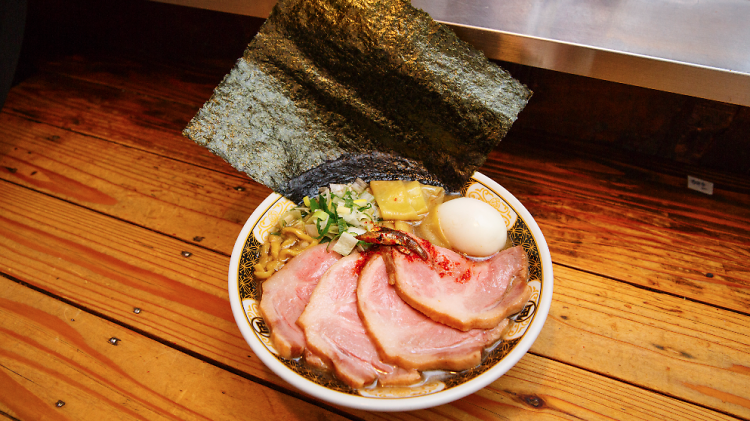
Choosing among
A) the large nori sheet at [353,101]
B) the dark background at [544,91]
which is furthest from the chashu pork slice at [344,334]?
the dark background at [544,91]

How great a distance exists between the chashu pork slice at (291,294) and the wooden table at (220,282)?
0.78 feet

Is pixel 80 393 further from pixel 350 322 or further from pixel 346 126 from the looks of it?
pixel 346 126

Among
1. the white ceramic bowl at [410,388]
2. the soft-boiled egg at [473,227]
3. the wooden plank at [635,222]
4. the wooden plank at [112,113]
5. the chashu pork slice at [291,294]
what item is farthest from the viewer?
the wooden plank at [112,113]

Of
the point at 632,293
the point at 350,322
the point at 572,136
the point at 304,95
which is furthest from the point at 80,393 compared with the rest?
the point at 572,136

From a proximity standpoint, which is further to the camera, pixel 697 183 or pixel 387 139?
pixel 697 183

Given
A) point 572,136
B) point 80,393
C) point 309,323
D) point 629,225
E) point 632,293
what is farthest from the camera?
point 572,136

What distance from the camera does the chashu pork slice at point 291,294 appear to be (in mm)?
1116

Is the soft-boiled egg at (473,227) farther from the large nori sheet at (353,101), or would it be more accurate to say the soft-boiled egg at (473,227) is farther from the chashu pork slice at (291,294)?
Result: the chashu pork slice at (291,294)

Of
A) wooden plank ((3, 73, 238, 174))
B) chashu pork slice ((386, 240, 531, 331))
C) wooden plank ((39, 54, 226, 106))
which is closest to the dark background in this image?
wooden plank ((39, 54, 226, 106))

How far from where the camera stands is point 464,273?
129 centimetres

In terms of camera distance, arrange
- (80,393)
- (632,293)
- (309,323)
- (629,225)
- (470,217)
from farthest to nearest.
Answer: (629,225) → (632,293) → (470,217) → (80,393) → (309,323)

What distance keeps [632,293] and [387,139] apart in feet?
3.38

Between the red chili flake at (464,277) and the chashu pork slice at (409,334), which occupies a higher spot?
the red chili flake at (464,277)

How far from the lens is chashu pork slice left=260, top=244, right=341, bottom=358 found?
112cm
